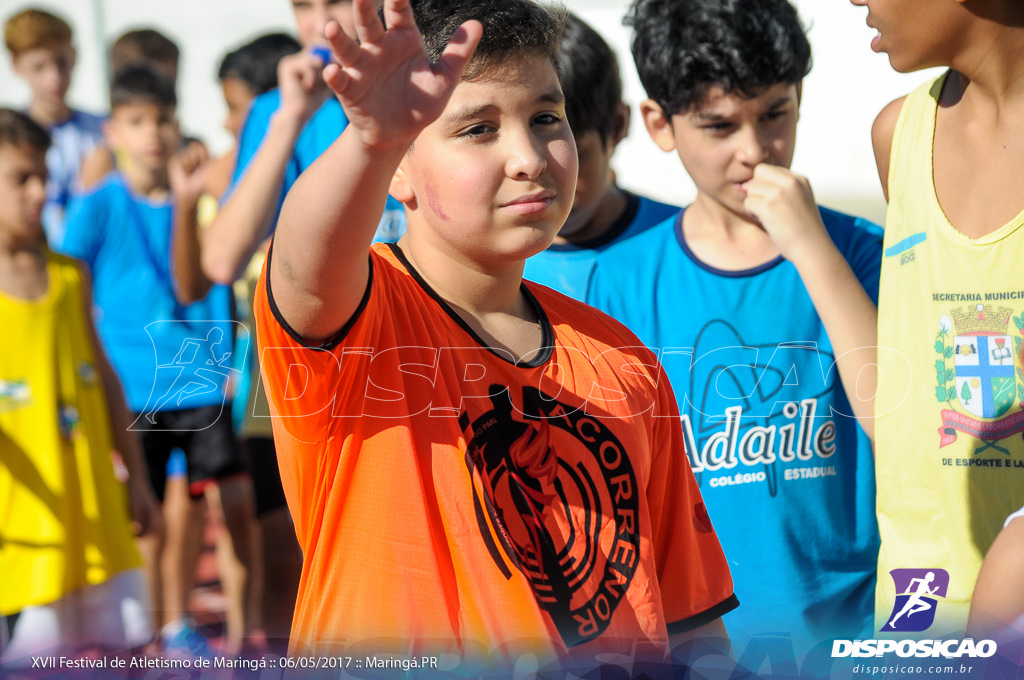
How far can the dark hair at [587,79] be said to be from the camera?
5.97 feet

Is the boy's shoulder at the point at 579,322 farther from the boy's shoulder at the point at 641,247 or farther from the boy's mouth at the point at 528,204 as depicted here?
the boy's shoulder at the point at 641,247

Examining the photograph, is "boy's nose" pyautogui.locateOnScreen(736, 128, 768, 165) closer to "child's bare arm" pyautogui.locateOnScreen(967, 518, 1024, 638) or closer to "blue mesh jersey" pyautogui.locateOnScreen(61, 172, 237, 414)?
"child's bare arm" pyautogui.locateOnScreen(967, 518, 1024, 638)

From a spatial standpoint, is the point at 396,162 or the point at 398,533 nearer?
the point at 396,162

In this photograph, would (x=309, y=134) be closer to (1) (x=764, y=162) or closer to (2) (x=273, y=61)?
(1) (x=764, y=162)

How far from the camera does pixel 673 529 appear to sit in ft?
4.16

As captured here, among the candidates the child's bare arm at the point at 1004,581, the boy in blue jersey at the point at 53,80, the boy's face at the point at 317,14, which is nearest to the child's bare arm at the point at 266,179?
the boy's face at the point at 317,14

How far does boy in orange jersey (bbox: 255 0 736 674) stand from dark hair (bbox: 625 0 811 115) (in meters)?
0.54

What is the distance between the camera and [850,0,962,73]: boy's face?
1.25 meters

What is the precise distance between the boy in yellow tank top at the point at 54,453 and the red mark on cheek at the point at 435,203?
1544 millimetres

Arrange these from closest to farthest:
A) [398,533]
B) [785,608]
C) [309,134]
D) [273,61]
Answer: [398,533] < [785,608] < [309,134] < [273,61]

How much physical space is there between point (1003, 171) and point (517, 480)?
0.81 m

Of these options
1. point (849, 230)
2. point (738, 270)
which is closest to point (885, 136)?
point (849, 230)

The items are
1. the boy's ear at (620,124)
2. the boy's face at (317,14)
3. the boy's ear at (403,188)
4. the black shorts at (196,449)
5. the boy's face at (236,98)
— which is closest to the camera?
the boy's ear at (403,188)

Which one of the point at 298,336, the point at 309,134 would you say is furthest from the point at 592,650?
the point at 309,134
